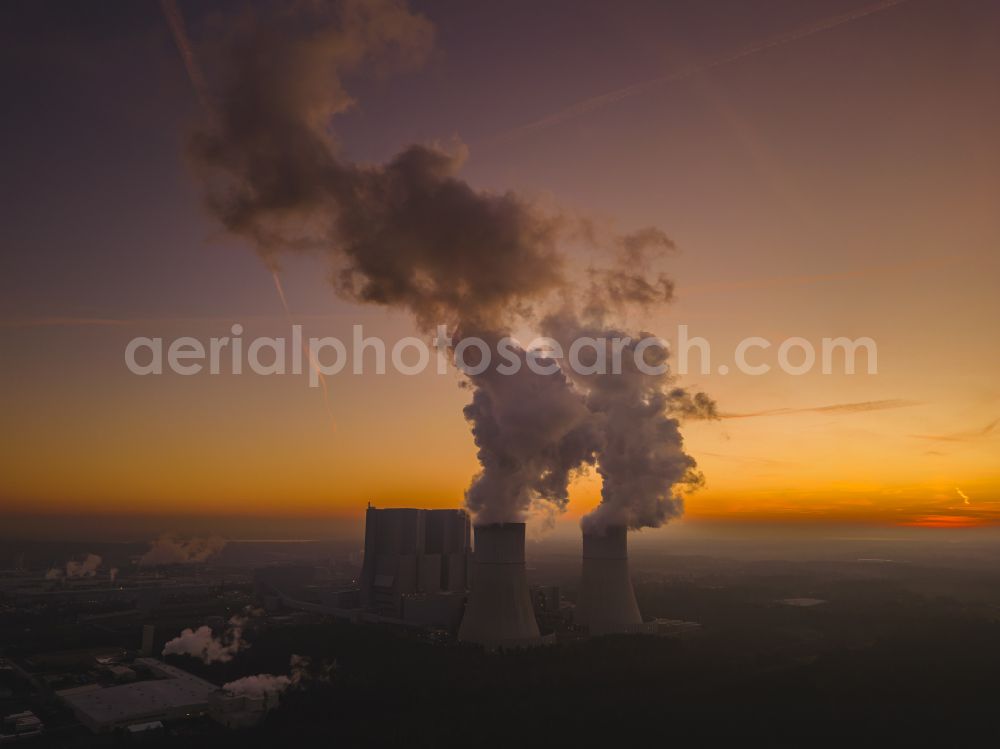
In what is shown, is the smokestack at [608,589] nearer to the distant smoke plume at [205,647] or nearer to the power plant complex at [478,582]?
the power plant complex at [478,582]

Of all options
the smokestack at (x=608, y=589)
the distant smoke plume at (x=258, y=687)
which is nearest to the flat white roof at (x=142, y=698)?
the distant smoke plume at (x=258, y=687)

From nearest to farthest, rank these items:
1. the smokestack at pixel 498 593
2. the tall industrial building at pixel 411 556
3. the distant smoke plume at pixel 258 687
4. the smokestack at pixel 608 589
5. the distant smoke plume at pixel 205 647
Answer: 1. the distant smoke plume at pixel 258 687
2. the smokestack at pixel 498 593
3. the distant smoke plume at pixel 205 647
4. the smokestack at pixel 608 589
5. the tall industrial building at pixel 411 556

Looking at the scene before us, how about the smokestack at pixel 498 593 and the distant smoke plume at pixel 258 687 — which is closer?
the distant smoke plume at pixel 258 687

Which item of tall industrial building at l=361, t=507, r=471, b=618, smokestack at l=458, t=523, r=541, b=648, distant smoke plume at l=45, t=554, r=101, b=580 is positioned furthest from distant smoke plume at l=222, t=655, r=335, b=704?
distant smoke plume at l=45, t=554, r=101, b=580

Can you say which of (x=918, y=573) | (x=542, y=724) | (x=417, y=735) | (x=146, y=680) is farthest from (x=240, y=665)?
(x=918, y=573)

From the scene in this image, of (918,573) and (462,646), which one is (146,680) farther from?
(918,573)

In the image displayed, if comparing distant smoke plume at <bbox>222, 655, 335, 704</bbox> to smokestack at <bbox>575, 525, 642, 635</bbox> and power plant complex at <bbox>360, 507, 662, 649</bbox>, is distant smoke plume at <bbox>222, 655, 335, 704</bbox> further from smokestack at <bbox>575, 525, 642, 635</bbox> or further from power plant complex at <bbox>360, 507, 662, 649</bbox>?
smokestack at <bbox>575, 525, 642, 635</bbox>
